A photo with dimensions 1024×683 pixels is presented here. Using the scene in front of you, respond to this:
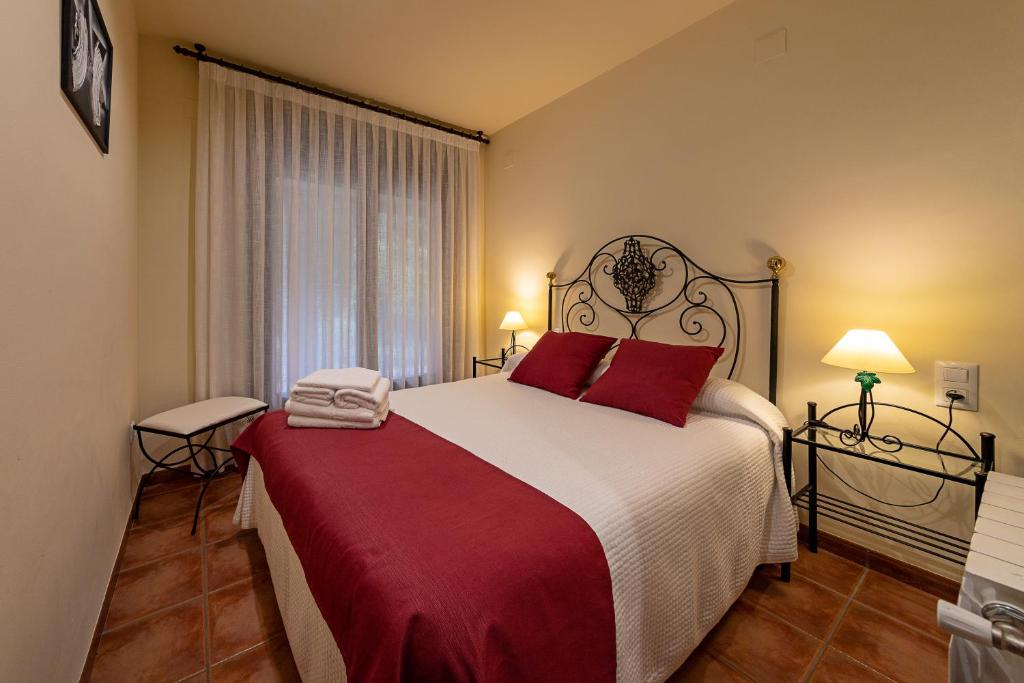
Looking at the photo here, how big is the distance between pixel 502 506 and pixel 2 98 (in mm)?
1330

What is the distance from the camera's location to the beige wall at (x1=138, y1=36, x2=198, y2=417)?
2.54m

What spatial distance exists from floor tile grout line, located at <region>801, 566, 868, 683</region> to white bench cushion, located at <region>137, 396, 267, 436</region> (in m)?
2.69

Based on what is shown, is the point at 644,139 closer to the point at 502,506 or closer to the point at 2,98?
the point at 502,506

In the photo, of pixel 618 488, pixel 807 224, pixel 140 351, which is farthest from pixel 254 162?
pixel 807 224

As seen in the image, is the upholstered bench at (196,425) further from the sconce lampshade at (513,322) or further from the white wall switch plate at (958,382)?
the white wall switch plate at (958,382)

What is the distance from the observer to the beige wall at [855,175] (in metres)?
1.52

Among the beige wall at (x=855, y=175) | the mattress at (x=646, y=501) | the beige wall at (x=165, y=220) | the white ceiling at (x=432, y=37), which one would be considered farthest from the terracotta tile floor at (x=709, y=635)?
the white ceiling at (x=432, y=37)

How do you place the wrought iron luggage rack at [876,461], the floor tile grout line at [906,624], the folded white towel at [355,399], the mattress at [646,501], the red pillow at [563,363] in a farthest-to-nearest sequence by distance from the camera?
the red pillow at [563,363] < the folded white towel at [355,399] < the wrought iron luggage rack at [876,461] < the floor tile grout line at [906,624] < the mattress at [646,501]

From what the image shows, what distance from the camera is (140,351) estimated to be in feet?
8.39

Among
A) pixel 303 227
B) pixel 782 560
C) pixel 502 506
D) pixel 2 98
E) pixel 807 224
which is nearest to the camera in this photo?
pixel 2 98

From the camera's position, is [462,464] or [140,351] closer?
[462,464]

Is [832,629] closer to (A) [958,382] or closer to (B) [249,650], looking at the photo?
(A) [958,382]

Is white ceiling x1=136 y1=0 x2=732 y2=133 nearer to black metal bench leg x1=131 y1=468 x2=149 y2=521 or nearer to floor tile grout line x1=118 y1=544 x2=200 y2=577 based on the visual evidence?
black metal bench leg x1=131 y1=468 x2=149 y2=521

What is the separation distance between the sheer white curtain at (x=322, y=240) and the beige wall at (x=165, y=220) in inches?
5.1
